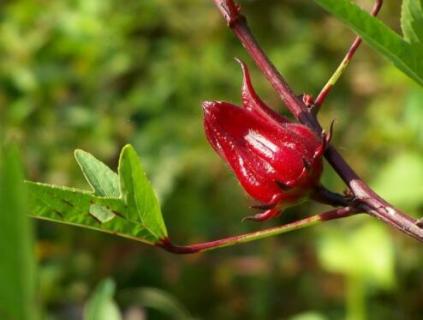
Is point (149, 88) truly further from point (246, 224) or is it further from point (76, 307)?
point (76, 307)

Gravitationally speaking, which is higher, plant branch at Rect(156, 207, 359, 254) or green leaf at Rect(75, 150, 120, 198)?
green leaf at Rect(75, 150, 120, 198)

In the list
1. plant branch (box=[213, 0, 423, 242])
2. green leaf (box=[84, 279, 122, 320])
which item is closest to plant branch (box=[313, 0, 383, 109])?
plant branch (box=[213, 0, 423, 242])

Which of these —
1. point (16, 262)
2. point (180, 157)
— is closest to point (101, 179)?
point (16, 262)

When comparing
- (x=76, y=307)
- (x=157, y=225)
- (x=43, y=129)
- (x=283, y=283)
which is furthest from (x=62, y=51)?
(x=157, y=225)

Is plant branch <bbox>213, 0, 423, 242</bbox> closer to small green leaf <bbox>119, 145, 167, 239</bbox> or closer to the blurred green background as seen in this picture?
small green leaf <bbox>119, 145, 167, 239</bbox>

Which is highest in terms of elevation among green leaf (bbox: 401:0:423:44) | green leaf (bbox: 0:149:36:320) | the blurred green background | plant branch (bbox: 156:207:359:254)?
green leaf (bbox: 0:149:36:320)

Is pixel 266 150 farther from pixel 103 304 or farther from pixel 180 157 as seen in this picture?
pixel 180 157
